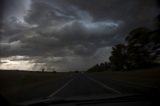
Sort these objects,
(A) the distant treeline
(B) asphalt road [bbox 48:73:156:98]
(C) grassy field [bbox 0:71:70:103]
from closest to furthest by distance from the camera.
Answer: (A) the distant treeline < (B) asphalt road [bbox 48:73:156:98] < (C) grassy field [bbox 0:71:70:103]

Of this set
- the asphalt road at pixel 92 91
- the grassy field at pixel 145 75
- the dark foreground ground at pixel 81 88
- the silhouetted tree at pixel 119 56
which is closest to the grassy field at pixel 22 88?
the dark foreground ground at pixel 81 88

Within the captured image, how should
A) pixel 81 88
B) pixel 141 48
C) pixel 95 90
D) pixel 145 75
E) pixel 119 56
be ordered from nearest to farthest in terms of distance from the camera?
pixel 141 48 < pixel 119 56 < pixel 145 75 < pixel 95 90 < pixel 81 88

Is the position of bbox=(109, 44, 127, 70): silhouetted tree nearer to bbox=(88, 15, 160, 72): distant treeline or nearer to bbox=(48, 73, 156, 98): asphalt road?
bbox=(88, 15, 160, 72): distant treeline

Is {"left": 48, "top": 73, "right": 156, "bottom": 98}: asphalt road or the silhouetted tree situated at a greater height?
the silhouetted tree

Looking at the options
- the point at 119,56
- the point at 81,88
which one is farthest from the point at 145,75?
the point at 119,56

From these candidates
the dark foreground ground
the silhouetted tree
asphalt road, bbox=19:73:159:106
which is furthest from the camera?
the dark foreground ground

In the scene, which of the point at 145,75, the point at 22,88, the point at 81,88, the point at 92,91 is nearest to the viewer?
the point at 92,91

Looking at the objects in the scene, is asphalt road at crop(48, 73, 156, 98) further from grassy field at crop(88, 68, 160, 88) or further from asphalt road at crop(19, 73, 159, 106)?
grassy field at crop(88, 68, 160, 88)

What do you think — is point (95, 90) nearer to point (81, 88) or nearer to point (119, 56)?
point (81, 88)

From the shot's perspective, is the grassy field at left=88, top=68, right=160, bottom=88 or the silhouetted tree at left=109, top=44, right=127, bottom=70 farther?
the grassy field at left=88, top=68, right=160, bottom=88

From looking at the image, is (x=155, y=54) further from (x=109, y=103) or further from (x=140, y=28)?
(x=109, y=103)

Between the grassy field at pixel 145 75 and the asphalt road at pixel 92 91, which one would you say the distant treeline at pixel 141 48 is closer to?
the grassy field at pixel 145 75

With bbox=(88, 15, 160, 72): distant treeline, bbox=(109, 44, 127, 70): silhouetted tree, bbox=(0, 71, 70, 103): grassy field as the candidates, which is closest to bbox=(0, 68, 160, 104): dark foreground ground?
bbox=(0, 71, 70, 103): grassy field

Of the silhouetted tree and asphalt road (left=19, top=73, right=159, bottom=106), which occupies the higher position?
the silhouetted tree
